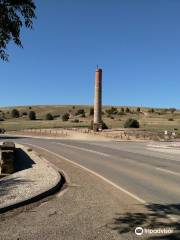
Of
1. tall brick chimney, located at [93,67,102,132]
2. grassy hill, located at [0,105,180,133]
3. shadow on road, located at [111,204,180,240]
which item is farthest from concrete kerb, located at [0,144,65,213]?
tall brick chimney, located at [93,67,102,132]

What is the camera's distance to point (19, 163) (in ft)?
71.7

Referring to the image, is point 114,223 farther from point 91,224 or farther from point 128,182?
point 128,182

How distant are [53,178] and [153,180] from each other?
3.45 meters

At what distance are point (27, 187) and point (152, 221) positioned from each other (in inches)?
195

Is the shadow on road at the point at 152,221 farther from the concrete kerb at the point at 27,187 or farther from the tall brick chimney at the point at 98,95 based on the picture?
the tall brick chimney at the point at 98,95

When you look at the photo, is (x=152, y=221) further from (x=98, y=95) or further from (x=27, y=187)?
(x=98, y=95)

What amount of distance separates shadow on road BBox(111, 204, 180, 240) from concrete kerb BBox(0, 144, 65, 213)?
2459 mm

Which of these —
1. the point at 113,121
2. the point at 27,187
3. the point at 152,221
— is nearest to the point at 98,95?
the point at 113,121

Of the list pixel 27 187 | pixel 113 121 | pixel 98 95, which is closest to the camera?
pixel 27 187

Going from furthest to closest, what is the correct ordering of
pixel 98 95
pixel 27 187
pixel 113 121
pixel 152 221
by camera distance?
pixel 113 121 → pixel 98 95 → pixel 27 187 → pixel 152 221

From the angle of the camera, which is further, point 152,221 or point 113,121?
point 113,121

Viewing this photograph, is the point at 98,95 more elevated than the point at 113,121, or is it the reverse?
the point at 98,95

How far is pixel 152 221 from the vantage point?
9188 millimetres

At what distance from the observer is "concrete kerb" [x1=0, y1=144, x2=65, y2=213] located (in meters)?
10.8
